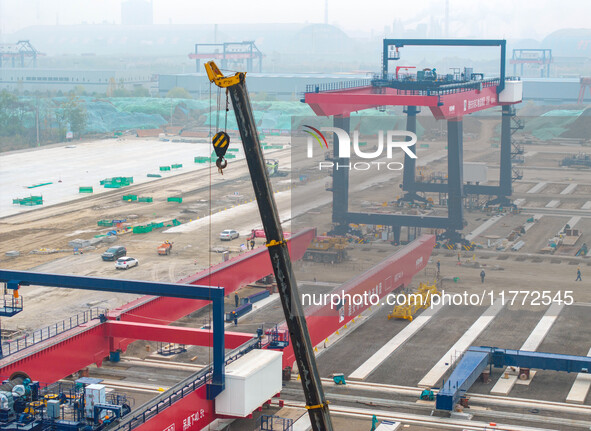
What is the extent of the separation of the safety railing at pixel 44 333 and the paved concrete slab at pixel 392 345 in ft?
31.5

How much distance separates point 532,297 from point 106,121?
9549cm

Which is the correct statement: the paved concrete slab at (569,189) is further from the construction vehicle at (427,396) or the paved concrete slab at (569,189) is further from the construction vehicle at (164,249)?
the construction vehicle at (427,396)

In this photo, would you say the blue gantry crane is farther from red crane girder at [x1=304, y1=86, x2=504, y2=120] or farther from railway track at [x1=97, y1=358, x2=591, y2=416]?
red crane girder at [x1=304, y1=86, x2=504, y2=120]

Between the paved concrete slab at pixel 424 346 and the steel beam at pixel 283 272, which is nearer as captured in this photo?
the steel beam at pixel 283 272

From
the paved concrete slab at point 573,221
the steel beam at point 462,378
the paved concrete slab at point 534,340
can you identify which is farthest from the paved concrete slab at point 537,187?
the steel beam at point 462,378

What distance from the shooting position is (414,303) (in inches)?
1661

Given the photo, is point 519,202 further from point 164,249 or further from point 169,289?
point 169,289

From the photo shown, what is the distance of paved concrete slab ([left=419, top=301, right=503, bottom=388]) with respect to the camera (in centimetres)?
3281

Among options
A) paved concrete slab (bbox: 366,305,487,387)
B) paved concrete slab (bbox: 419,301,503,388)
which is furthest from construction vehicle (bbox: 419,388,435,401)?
paved concrete slab (bbox: 366,305,487,387)

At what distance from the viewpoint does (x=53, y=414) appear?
73.9 ft

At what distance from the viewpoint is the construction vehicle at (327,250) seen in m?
49.8

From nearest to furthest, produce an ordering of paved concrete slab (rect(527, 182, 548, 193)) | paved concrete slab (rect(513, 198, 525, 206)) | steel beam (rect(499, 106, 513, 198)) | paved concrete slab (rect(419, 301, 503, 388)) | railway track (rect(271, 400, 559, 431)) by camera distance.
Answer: railway track (rect(271, 400, 559, 431)), paved concrete slab (rect(419, 301, 503, 388)), steel beam (rect(499, 106, 513, 198)), paved concrete slab (rect(513, 198, 525, 206)), paved concrete slab (rect(527, 182, 548, 193))

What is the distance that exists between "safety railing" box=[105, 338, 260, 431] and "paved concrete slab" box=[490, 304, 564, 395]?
29.4ft

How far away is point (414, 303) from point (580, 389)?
11497mm
